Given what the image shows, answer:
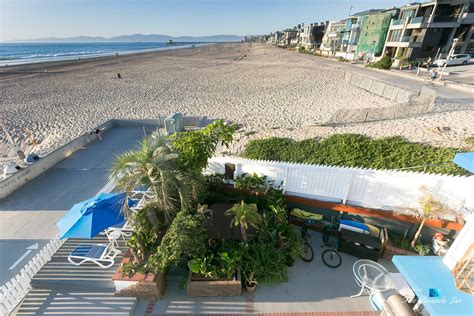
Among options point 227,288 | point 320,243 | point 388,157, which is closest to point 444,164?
point 388,157

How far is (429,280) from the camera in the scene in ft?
12.9

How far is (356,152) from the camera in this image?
33.1 ft

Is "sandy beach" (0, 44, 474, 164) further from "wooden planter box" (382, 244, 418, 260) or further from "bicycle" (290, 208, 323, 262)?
"wooden planter box" (382, 244, 418, 260)

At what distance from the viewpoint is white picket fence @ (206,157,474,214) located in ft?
19.1

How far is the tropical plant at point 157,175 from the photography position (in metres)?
5.20

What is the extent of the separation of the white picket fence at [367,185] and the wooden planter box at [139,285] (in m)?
4.39

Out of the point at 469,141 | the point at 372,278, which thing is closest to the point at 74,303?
the point at 372,278

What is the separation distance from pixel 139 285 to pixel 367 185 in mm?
6614

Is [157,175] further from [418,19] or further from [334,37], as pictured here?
[334,37]

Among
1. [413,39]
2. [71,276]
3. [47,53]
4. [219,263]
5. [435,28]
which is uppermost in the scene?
[435,28]

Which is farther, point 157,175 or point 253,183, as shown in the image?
point 253,183

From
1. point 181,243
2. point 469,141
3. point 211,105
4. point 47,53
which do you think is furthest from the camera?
point 47,53

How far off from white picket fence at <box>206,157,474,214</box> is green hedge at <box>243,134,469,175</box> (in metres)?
3.01

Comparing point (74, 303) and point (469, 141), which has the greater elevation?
point (469, 141)
